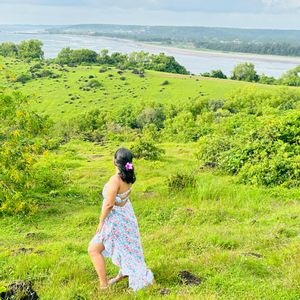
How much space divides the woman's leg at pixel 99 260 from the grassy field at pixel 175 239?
0.21 meters

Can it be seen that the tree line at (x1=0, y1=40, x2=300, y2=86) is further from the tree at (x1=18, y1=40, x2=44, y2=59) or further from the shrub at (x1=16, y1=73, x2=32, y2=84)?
the shrub at (x1=16, y1=73, x2=32, y2=84)

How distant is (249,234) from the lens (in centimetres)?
915

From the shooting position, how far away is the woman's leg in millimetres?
6344

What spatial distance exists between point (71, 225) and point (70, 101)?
91352 mm

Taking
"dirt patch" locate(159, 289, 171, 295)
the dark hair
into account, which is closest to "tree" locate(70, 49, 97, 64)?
the dark hair

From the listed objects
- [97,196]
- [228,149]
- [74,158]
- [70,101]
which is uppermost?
[228,149]

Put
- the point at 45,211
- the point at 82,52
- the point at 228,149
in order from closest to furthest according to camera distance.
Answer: the point at 45,211 < the point at 228,149 < the point at 82,52

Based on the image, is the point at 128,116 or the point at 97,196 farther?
the point at 128,116

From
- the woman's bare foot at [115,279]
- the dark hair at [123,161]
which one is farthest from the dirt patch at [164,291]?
the dark hair at [123,161]

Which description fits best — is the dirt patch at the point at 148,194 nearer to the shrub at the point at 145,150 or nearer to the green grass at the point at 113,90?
the shrub at the point at 145,150

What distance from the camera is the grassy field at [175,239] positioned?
6.32 m

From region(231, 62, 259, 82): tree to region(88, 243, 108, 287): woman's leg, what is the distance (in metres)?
130

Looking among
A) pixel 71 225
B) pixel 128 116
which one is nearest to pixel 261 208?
pixel 71 225

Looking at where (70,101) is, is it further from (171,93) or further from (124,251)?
(124,251)
